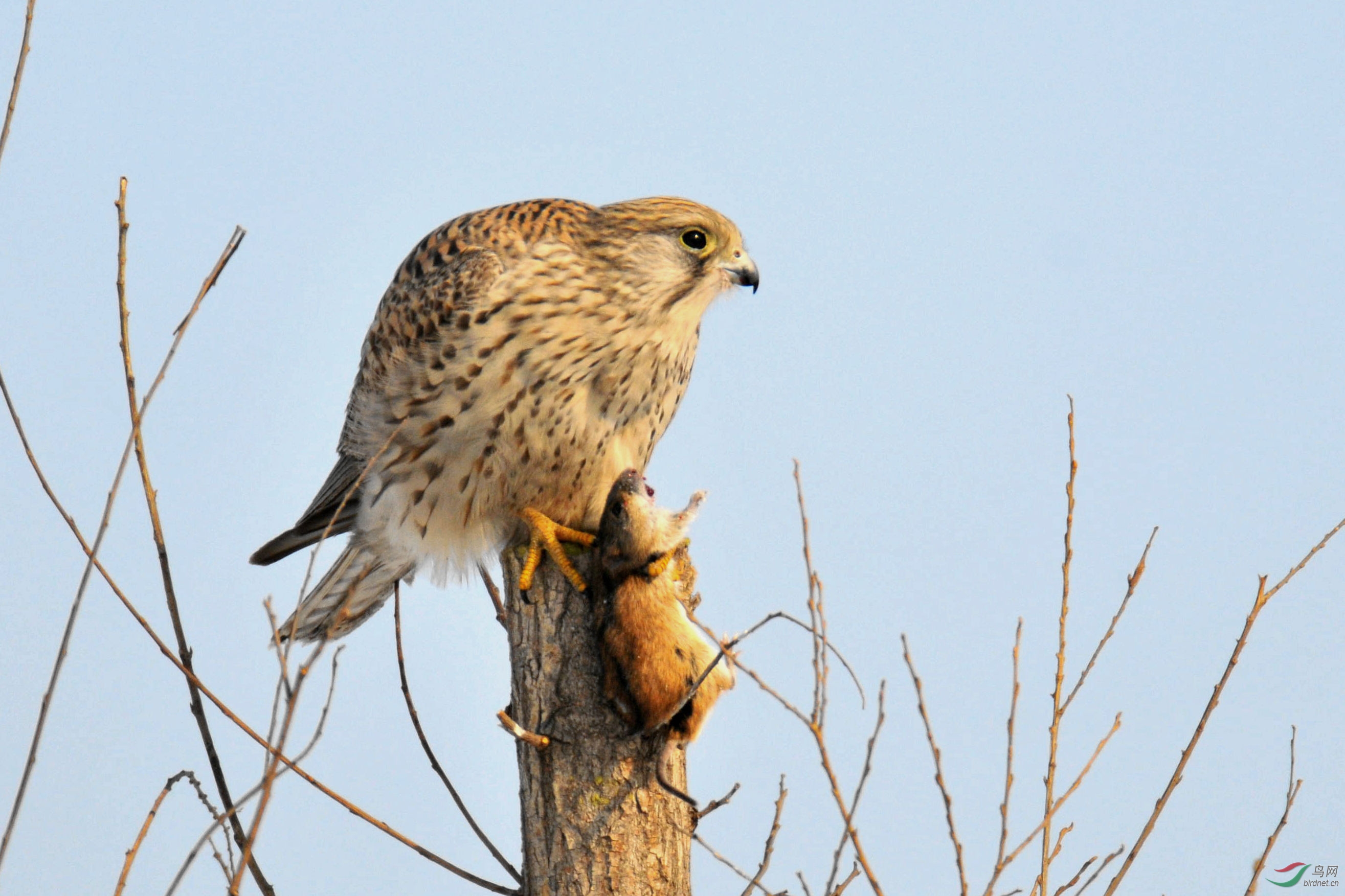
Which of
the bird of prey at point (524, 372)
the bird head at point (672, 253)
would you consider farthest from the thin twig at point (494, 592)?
the bird head at point (672, 253)

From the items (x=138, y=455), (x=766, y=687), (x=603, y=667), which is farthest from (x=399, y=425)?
(x=766, y=687)

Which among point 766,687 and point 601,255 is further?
point 601,255

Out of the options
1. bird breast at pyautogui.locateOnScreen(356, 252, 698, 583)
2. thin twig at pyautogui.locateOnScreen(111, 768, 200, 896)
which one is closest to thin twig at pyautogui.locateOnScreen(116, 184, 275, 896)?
thin twig at pyautogui.locateOnScreen(111, 768, 200, 896)

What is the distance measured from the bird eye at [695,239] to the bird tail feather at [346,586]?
119 centimetres

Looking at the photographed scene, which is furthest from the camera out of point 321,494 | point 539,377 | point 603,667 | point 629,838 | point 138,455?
point 321,494

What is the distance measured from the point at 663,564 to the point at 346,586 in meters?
1.15

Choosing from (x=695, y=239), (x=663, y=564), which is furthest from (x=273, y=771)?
(x=695, y=239)

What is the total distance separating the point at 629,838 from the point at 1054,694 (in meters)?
0.90

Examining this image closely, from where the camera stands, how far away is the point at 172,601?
2.08m

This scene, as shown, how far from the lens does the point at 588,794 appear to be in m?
2.58

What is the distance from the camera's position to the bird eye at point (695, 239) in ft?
11.4

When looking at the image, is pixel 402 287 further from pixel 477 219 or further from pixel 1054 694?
pixel 1054 694

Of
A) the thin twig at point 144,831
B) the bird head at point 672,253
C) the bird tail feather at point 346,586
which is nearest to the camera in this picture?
the thin twig at point 144,831

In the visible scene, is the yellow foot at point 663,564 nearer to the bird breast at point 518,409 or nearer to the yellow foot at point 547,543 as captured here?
the yellow foot at point 547,543
